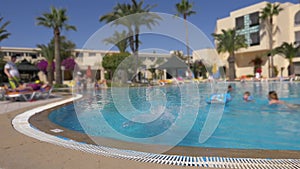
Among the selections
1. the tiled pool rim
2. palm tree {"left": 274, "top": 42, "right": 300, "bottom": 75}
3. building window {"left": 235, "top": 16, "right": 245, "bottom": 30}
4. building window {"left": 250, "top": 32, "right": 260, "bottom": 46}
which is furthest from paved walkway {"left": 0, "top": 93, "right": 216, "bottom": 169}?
building window {"left": 235, "top": 16, "right": 245, "bottom": 30}

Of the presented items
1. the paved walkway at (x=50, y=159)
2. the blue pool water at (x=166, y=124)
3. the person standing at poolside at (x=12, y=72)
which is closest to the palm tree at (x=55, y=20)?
the person standing at poolside at (x=12, y=72)

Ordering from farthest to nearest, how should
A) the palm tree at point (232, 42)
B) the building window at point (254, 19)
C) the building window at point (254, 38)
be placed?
the building window at point (254, 38) → the building window at point (254, 19) → the palm tree at point (232, 42)

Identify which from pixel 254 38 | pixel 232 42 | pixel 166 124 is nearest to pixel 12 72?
pixel 166 124

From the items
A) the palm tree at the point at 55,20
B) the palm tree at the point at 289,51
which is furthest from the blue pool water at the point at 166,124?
the palm tree at the point at 289,51

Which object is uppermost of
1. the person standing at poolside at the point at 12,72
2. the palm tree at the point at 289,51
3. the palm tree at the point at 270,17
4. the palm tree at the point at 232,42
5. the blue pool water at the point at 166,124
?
the palm tree at the point at 270,17

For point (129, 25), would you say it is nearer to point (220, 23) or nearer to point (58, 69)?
point (58, 69)

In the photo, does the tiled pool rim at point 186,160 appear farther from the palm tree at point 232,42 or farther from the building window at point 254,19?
the building window at point 254,19

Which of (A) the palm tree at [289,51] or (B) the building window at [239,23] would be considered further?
(B) the building window at [239,23]

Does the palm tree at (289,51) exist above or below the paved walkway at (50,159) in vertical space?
above

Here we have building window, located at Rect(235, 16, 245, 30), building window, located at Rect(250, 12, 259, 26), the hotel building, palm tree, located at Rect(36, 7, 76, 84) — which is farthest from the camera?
building window, located at Rect(235, 16, 245, 30)

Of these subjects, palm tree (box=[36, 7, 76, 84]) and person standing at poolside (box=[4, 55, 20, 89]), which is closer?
person standing at poolside (box=[4, 55, 20, 89])

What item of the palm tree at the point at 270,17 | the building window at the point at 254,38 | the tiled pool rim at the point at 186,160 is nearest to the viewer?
the tiled pool rim at the point at 186,160

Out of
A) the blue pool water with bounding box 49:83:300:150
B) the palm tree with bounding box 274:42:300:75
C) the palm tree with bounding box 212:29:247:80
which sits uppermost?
the palm tree with bounding box 212:29:247:80

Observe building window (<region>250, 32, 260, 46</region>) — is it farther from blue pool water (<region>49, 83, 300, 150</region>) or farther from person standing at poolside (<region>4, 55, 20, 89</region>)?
person standing at poolside (<region>4, 55, 20, 89</region>)
